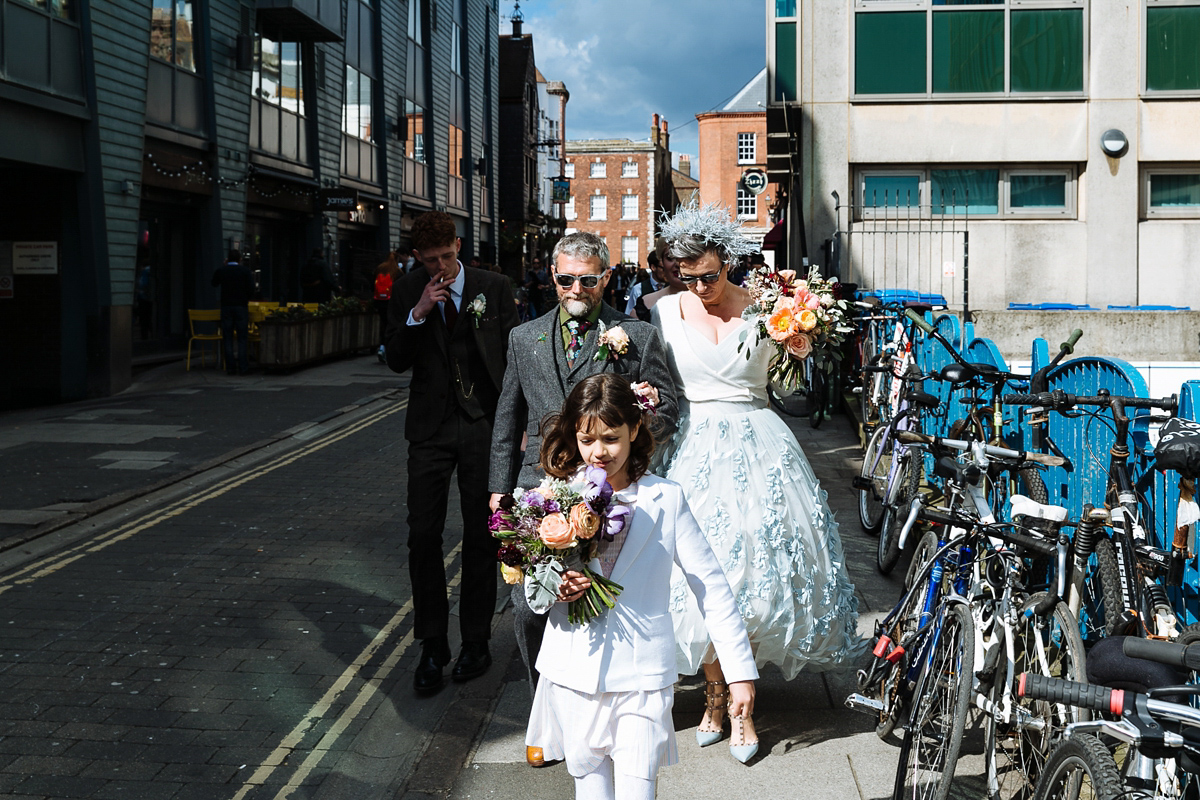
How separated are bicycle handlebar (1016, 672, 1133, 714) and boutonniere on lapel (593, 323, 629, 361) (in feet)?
8.26

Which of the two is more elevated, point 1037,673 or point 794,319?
point 794,319

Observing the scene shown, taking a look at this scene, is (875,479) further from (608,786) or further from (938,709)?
(608,786)

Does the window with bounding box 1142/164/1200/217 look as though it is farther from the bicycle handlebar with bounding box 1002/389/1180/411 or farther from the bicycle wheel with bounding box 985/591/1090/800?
the bicycle wheel with bounding box 985/591/1090/800

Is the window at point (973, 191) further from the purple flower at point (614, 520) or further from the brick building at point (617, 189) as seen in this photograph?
the brick building at point (617, 189)

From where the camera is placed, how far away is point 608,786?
→ 3139 mm

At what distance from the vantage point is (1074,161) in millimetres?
16094

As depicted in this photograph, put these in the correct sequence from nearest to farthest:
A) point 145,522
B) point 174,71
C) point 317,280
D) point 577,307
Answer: point 577,307 → point 145,522 → point 174,71 → point 317,280

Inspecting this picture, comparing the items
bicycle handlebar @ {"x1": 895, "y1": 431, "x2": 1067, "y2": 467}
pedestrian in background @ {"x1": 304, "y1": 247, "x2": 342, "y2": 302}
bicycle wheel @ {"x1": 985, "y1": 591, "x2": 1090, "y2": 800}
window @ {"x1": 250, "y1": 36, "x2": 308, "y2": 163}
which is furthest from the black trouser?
window @ {"x1": 250, "y1": 36, "x2": 308, "y2": 163}

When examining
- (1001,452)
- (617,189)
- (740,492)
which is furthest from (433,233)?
(617,189)

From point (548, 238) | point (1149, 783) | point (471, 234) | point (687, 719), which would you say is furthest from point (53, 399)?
point (548, 238)

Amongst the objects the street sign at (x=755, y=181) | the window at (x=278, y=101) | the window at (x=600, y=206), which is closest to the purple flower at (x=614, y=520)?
the street sign at (x=755, y=181)

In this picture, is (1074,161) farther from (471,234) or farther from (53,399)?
(471,234)

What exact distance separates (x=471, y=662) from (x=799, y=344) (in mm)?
2210

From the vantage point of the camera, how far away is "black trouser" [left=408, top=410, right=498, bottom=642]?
5156 mm
